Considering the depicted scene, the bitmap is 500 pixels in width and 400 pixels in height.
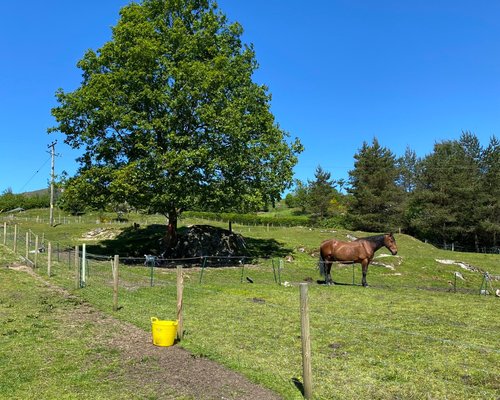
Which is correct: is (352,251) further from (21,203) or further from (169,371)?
(21,203)

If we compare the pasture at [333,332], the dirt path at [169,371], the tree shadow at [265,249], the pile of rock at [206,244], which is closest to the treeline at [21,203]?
the tree shadow at [265,249]

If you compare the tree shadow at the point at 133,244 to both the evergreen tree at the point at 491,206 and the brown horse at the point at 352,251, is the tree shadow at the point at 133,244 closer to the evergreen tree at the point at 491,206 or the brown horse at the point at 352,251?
→ the brown horse at the point at 352,251

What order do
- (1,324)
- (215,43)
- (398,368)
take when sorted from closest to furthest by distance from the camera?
1. (398,368)
2. (1,324)
3. (215,43)

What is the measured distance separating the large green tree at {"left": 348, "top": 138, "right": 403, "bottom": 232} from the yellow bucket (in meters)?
56.7

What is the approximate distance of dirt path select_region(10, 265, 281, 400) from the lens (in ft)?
21.3

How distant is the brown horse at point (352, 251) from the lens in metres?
20.8

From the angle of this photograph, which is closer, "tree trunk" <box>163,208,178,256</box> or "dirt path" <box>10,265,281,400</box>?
"dirt path" <box>10,265,281,400</box>

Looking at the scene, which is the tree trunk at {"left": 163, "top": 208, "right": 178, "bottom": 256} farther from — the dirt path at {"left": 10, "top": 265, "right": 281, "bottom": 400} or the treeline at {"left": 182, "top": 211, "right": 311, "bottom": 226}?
→ the treeline at {"left": 182, "top": 211, "right": 311, "bottom": 226}

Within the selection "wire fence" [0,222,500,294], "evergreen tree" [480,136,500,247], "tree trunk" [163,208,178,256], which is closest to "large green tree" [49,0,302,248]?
"tree trunk" [163,208,178,256]

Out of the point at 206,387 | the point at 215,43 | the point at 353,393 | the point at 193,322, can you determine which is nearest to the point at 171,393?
the point at 206,387

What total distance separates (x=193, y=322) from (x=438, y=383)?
6.64m

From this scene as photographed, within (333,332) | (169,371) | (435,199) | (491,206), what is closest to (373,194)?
(435,199)

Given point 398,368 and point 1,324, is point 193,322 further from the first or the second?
point 398,368

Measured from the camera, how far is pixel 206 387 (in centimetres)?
676
